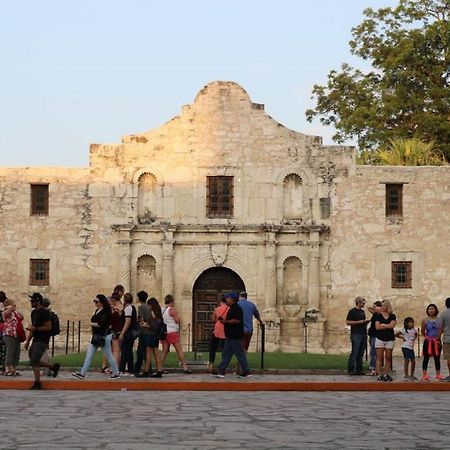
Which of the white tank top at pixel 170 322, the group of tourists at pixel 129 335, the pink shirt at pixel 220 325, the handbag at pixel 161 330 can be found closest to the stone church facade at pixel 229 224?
the white tank top at pixel 170 322

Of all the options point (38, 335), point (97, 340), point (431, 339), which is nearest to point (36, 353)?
point (38, 335)

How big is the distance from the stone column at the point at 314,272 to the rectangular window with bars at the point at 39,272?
25.9 ft

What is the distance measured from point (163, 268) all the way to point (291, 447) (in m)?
22.5

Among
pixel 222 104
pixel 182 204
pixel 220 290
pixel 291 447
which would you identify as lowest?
pixel 291 447

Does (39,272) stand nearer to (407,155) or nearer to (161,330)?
(407,155)

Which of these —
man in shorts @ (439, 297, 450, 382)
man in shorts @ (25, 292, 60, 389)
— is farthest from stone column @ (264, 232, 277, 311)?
man in shorts @ (25, 292, 60, 389)

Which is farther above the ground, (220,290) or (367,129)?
(367,129)

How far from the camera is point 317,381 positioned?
21531 millimetres

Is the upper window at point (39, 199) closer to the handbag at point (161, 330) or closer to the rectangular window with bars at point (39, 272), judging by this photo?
the rectangular window with bars at point (39, 272)

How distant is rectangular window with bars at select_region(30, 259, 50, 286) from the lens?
34.7 m

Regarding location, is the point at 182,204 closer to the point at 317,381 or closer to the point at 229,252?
the point at 229,252

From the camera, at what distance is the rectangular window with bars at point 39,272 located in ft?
114

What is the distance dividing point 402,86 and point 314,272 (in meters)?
15.5

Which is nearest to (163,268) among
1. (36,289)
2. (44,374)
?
(36,289)
